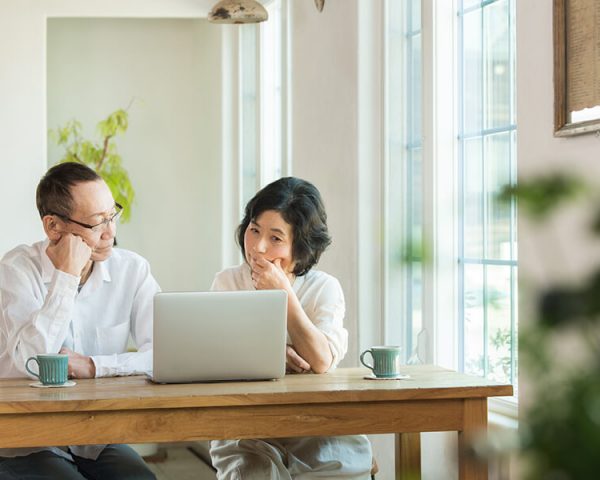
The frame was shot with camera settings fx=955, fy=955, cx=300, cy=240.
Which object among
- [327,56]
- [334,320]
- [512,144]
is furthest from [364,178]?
[334,320]

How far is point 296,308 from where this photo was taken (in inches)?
104

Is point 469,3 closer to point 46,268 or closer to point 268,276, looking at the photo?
point 268,276

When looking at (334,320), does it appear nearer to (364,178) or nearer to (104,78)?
(364,178)

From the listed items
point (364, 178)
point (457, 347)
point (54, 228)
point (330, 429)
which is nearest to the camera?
point (330, 429)

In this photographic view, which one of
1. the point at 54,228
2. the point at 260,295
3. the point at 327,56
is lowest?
the point at 260,295

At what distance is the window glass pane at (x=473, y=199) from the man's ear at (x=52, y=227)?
1.44m

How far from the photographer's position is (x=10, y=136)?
579cm

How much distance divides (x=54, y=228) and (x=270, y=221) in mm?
626

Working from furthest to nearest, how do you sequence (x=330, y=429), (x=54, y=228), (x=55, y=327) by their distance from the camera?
(x=54, y=228) → (x=55, y=327) → (x=330, y=429)

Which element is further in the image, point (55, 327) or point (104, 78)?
point (104, 78)

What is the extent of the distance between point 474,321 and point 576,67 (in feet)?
3.92

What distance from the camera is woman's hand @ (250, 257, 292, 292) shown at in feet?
8.86

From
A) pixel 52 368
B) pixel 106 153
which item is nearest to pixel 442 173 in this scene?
pixel 52 368

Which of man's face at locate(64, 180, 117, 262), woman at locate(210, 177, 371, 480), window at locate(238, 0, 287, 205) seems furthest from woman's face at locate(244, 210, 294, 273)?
window at locate(238, 0, 287, 205)
